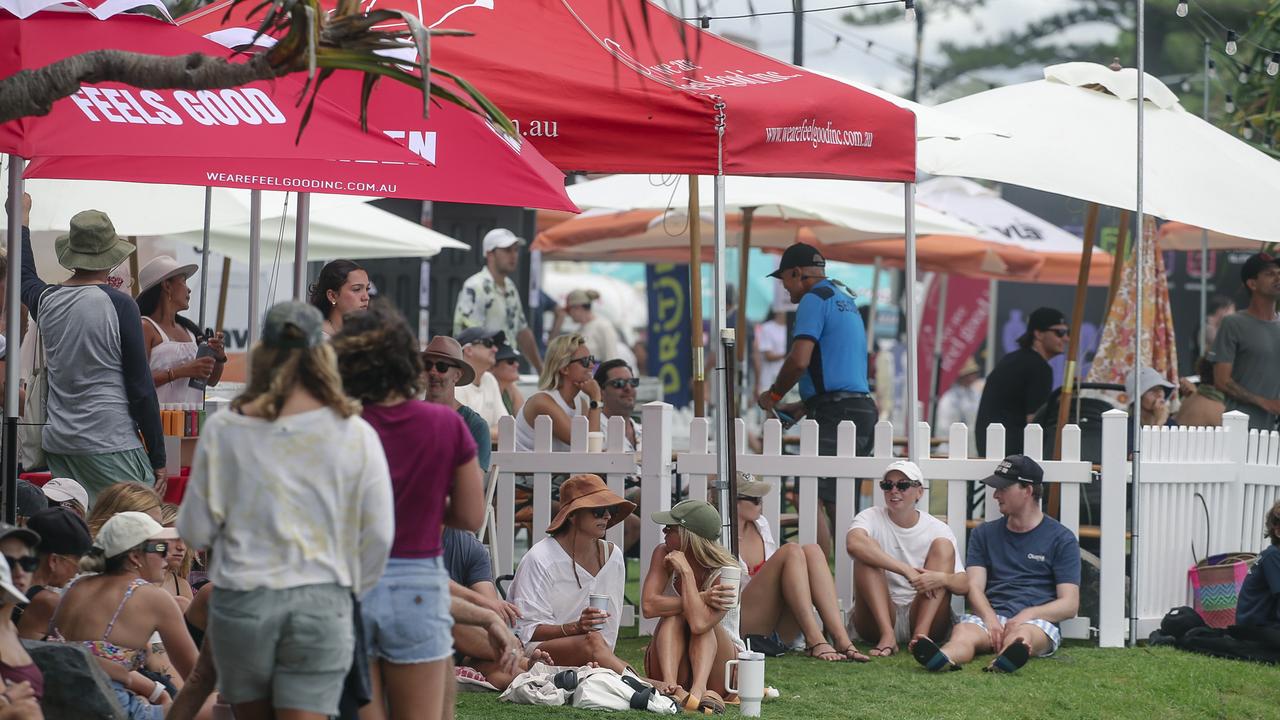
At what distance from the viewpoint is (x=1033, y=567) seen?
812cm

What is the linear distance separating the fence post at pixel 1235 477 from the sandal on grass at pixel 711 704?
4031mm

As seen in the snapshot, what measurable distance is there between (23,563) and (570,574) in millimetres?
2898

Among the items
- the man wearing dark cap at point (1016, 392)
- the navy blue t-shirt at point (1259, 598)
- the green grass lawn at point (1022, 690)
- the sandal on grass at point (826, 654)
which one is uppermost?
the man wearing dark cap at point (1016, 392)

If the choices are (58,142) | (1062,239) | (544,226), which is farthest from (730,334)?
(544,226)

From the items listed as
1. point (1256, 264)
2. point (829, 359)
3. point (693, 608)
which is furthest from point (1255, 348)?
point (693, 608)

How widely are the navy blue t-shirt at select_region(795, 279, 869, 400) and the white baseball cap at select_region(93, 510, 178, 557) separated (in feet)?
14.8

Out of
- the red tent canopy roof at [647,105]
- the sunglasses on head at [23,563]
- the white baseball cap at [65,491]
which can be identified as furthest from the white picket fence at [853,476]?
the sunglasses on head at [23,563]

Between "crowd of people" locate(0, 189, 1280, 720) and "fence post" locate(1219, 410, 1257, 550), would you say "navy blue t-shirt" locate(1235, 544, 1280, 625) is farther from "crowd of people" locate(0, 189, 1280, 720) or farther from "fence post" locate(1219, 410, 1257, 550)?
"fence post" locate(1219, 410, 1257, 550)

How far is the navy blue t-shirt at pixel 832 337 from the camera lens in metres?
8.88

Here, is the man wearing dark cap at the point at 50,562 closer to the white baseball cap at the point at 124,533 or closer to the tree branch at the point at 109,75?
the white baseball cap at the point at 124,533

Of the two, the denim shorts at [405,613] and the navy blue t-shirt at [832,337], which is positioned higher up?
the navy blue t-shirt at [832,337]

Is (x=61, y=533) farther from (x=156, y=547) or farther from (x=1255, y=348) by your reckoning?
(x=1255, y=348)

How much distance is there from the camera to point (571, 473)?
26.8 ft

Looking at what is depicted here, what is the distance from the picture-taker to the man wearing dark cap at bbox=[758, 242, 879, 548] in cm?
884
